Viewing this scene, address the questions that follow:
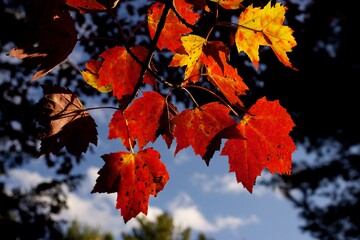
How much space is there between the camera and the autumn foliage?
4.11 ft

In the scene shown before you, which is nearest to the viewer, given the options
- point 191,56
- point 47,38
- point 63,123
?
point 47,38

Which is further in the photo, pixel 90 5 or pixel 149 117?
pixel 149 117

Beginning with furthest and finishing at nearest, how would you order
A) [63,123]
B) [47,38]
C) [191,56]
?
[191,56]
[63,123]
[47,38]

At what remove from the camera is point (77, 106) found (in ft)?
4.43

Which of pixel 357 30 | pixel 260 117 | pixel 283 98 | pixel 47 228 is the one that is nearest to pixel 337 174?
pixel 357 30

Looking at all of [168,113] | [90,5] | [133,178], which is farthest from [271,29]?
[133,178]

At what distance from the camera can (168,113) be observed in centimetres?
137

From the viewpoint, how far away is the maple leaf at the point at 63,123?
1248mm

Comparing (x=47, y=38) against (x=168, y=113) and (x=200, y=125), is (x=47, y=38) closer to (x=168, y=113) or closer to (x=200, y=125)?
(x=168, y=113)

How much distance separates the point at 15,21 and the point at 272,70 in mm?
3972

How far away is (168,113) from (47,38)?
51 cm

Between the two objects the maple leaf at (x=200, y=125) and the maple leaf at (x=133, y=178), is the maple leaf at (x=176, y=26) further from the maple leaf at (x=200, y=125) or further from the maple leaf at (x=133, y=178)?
the maple leaf at (x=133, y=178)

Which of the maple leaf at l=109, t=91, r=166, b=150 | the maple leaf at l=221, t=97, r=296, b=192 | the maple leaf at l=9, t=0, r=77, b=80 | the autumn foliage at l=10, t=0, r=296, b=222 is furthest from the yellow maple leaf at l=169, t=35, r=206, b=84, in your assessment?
the maple leaf at l=9, t=0, r=77, b=80

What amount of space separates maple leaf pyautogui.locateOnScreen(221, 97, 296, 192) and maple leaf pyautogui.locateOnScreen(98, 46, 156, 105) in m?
0.44
